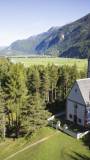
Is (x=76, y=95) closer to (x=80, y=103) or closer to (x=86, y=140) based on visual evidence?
(x=80, y=103)

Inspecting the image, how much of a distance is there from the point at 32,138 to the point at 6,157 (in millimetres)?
8597

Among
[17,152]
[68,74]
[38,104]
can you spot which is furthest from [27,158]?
[68,74]

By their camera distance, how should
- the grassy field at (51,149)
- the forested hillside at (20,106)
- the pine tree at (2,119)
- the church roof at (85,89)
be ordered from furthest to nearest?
the church roof at (85,89) → the forested hillside at (20,106) → the pine tree at (2,119) → the grassy field at (51,149)

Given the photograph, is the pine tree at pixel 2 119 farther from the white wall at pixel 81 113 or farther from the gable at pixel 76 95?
the white wall at pixel 81 113

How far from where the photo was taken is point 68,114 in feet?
242

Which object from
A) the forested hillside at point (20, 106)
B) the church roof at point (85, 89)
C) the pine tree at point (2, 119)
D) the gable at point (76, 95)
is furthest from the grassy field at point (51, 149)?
the church roof at point (85, 89)

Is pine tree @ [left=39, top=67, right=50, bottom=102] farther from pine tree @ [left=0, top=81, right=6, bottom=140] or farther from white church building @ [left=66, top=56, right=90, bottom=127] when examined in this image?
pine tree @ [left=0, top=81, right=6, bottom=140]

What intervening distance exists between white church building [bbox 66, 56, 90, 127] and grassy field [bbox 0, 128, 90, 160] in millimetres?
7262

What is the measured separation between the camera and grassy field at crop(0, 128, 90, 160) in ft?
181

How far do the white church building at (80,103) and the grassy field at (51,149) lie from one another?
23.8 feet

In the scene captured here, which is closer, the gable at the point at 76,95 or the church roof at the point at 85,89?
the church roof at the point at 85,89

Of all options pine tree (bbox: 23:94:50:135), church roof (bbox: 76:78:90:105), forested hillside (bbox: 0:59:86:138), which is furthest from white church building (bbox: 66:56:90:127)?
pine tree (bbox: 23:94:50:135)

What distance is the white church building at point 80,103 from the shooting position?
67.8 m

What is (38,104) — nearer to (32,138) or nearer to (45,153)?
(32,138)
